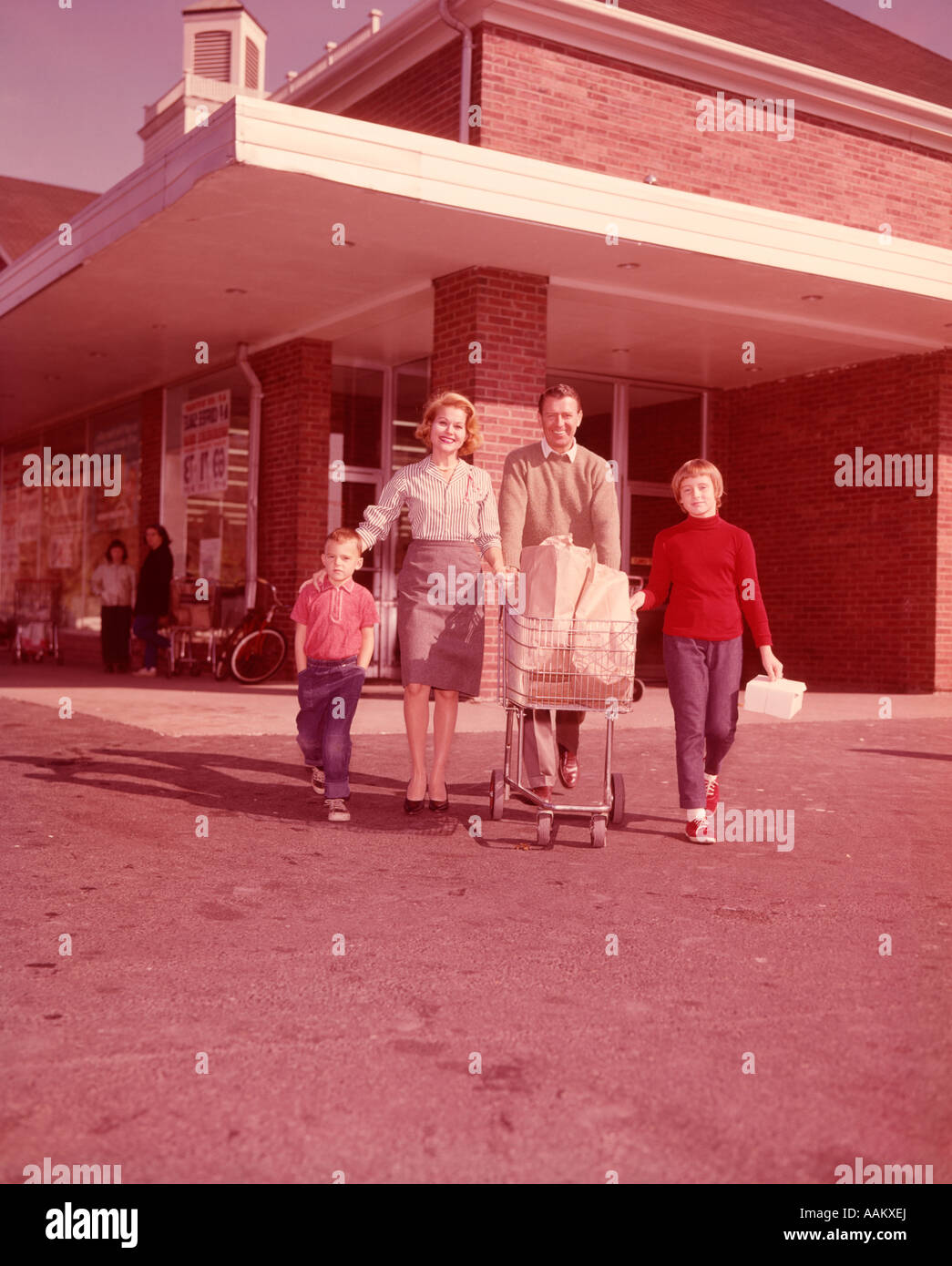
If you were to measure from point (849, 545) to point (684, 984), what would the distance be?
1403cm

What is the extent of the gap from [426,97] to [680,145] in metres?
2.79

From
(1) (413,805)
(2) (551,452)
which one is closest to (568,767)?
(1) (413,805)

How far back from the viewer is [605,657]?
571 centimetres

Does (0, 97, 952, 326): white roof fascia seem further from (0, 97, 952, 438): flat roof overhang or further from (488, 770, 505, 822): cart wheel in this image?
(488, 770, 505, 822): cart wheel

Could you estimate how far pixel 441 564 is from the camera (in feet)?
20.5

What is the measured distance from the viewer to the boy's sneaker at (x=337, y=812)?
6.25 meters

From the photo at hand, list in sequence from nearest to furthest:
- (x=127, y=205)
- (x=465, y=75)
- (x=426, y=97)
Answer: (x=127, y=205), (x=465, y=75), (x=426, y=97)

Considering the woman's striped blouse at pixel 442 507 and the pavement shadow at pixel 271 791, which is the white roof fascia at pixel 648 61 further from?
the pavement shadow at pixel 271 791

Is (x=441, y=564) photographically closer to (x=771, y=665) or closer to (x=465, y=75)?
(x=771, y=665)

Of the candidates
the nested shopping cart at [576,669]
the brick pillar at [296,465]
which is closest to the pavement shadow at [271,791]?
the nested shopping cart at [576,669]

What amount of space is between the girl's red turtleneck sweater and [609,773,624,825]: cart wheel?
2.49 feet

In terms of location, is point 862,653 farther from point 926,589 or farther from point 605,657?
point 605,657

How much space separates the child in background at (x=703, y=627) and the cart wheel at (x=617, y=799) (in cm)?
35
